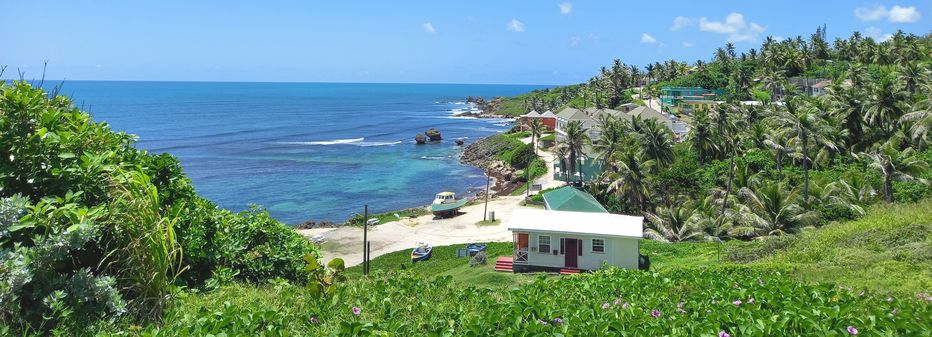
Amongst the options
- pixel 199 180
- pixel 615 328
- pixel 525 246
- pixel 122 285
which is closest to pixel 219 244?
pixel 122 285

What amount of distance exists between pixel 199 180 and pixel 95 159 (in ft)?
205

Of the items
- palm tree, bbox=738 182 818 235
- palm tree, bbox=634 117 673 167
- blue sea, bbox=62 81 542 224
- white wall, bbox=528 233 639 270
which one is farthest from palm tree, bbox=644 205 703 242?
blue sea, bbox=62 81 542 224

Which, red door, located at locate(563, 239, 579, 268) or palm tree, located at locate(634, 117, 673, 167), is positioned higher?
palm tree, located at locate(634, 117, 673, 167)

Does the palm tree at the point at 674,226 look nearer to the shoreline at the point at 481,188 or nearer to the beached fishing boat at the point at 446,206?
the beached fishing boat at the point at 446,206

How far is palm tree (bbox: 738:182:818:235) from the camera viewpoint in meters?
30.5

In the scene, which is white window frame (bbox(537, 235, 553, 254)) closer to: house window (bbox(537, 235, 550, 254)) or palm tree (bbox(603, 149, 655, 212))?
house window (bbox(537, 235, 550, 254))

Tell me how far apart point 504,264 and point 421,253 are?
22.7 ft

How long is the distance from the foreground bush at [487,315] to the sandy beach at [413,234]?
2737 centimetres

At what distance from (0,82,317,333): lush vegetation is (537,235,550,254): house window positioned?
2154 cm

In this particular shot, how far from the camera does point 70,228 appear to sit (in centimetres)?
468

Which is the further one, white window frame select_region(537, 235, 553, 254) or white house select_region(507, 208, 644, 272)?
white window frame select_region(537, 235, 553, 254)

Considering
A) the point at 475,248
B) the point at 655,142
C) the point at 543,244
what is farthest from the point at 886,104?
the point at 475,248

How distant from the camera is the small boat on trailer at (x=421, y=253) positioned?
3269 cm

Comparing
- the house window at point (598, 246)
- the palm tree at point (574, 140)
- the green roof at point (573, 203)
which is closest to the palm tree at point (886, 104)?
the palm tree at point (574, 140)
